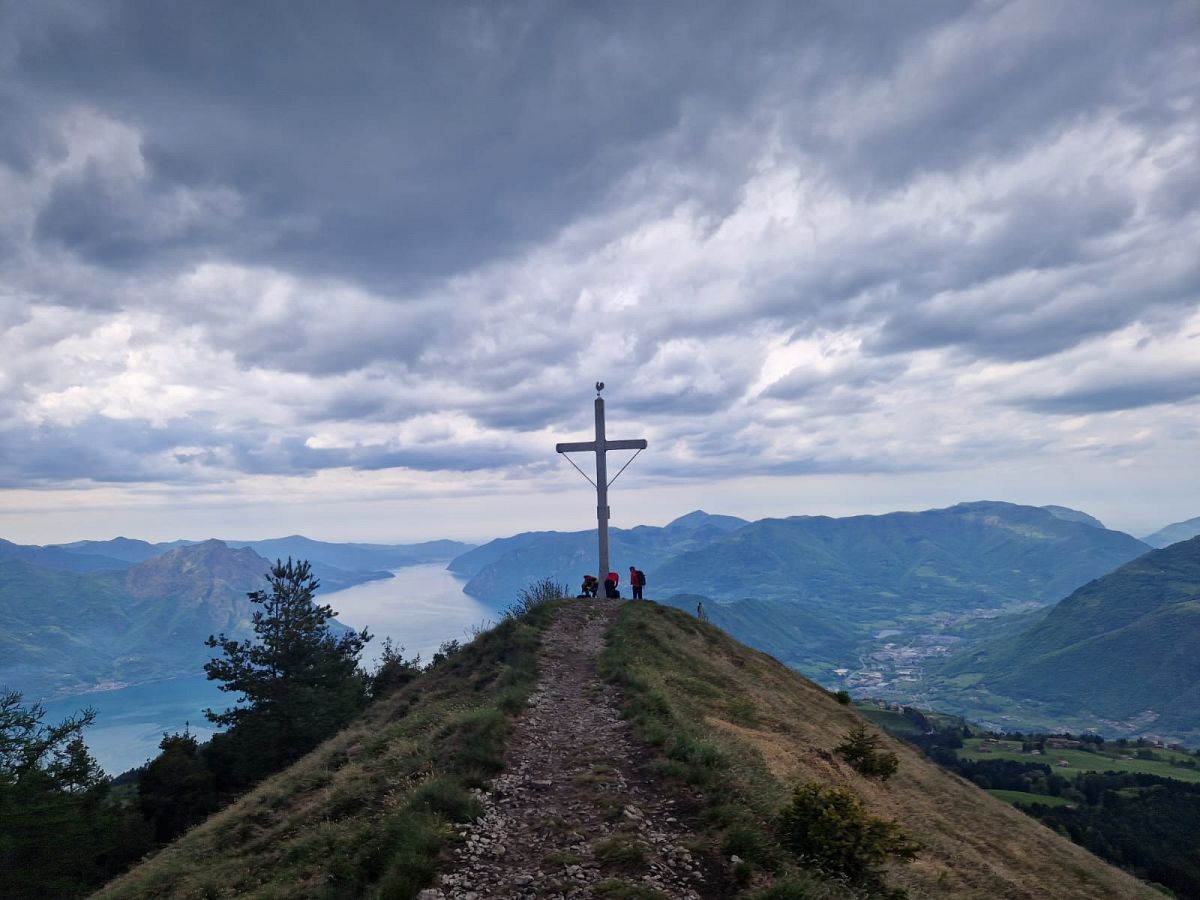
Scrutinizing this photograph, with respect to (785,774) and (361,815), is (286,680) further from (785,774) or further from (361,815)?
(785,774)


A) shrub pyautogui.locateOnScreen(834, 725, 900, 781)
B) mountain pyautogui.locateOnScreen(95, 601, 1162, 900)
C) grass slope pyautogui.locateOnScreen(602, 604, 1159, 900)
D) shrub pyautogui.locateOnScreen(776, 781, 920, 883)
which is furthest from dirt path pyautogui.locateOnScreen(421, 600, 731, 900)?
shrub pyautogui.locateOnScreen(834, 725, 900, 781)

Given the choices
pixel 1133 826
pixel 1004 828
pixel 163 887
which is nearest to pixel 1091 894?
pixel 1004 828

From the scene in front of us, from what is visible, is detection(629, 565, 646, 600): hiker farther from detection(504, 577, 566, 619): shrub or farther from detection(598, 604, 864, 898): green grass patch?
detection(504, 577, 566, 619): shrub

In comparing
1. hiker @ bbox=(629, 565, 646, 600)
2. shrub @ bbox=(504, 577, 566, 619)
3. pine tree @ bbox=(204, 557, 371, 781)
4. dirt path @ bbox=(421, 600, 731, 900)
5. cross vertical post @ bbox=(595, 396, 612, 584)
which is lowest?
pine tree @ bbox=(204, 557, 371, 781)

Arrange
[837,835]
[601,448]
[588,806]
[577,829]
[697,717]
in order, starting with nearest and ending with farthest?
[837,835] → [577,829] → [588,806] → [697,717] → [601,448]

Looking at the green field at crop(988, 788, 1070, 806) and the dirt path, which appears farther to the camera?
the green field at crop(988, 788, 1070, 806)

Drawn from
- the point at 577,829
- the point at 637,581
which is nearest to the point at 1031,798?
the point at 637,581

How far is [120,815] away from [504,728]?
2886cm

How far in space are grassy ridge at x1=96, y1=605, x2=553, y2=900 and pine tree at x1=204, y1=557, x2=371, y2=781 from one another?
15.9 m

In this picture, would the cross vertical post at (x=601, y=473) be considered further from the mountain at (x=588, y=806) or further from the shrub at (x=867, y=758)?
the shrub at (x=867, y=758)

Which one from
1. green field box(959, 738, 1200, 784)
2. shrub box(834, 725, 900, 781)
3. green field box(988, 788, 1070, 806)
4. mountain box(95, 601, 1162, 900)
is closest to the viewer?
mountain box(95, 601, 1162, 900)

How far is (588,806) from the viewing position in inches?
425

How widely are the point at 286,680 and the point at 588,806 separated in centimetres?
3499

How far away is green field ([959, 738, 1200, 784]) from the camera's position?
12322 centimetres
